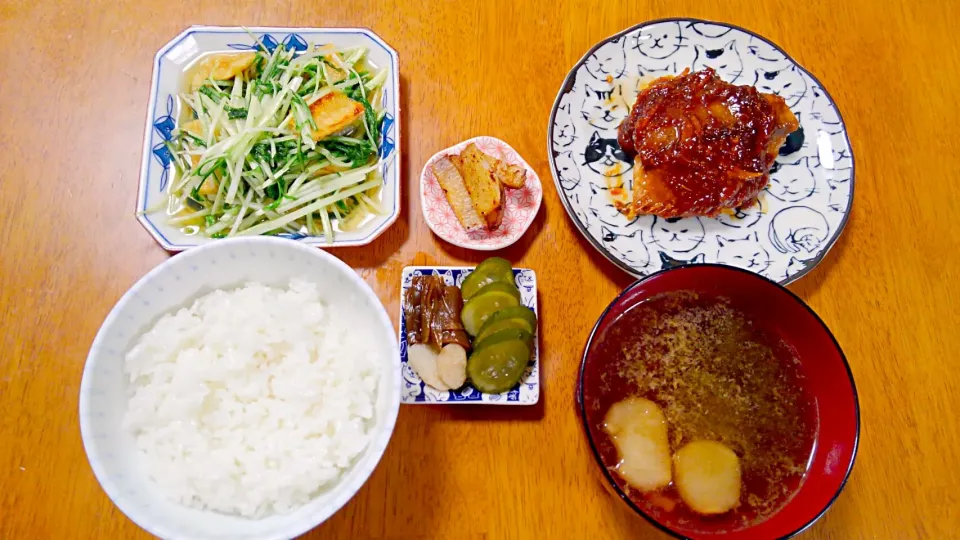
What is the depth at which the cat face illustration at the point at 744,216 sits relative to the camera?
1.85 meters

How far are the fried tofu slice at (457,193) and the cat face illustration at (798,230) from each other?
0.89m

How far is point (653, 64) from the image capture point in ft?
6.55

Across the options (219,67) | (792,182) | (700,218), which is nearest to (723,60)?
(792,182)

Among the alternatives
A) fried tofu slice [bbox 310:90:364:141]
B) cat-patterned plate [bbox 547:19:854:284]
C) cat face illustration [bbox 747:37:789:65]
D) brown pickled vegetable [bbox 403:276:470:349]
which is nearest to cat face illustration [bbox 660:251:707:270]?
cat-patterned plate [bbox 547:19:854:284]

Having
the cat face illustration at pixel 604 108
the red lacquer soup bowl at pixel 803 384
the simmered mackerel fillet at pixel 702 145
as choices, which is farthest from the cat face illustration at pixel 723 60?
the red lacquer soup bowl at pixel 803 384

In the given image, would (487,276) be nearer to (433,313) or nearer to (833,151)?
(433,313)

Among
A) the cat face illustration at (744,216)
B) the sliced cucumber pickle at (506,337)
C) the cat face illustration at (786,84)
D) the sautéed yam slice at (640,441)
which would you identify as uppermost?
the cat face illustration at (786,84)

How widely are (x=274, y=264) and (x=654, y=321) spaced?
2.89 ft

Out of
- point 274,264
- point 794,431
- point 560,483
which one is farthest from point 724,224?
point 274,264

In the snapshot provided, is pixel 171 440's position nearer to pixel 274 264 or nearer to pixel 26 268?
pixel 274 264

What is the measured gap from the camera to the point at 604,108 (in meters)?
1.94

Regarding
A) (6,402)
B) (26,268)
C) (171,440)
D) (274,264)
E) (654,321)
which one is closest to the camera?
(171,440)

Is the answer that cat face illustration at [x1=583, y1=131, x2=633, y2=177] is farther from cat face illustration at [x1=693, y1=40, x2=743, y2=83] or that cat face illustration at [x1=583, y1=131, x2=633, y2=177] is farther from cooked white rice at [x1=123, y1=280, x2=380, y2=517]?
cooked white rice at [x1=123, y1=280, x2=380, y2=517]

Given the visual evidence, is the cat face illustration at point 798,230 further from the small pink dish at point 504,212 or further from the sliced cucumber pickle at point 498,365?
the sliced cucumber pickle at point 498,365
